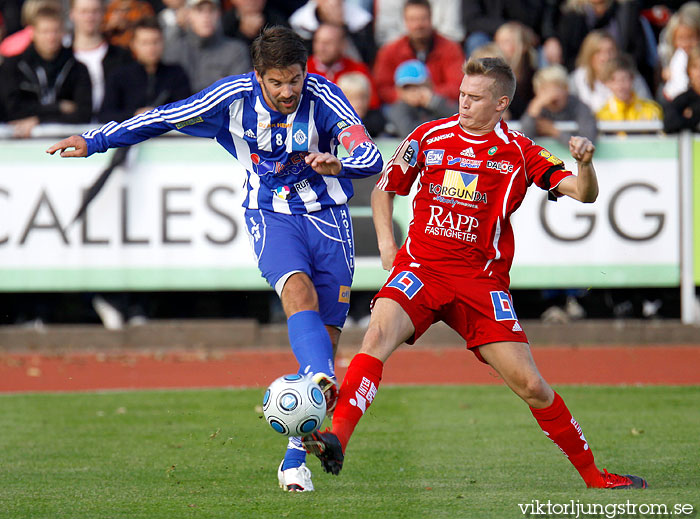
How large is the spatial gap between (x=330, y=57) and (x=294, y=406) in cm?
777

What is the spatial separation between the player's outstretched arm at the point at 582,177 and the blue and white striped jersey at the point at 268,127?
1211 millimetres

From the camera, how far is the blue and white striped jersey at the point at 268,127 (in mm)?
6387

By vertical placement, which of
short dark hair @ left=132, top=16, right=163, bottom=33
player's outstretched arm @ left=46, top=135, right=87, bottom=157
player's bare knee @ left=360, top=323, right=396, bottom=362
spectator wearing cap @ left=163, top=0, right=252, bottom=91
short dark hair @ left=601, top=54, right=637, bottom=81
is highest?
player's outstretched arm @ left=46, top=135, right=87, bottom=157

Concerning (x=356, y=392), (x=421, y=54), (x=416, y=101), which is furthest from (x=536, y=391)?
(x=421, y=54)

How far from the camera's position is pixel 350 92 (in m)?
12.2

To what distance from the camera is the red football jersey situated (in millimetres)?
6004

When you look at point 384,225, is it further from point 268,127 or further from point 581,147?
point 581,147

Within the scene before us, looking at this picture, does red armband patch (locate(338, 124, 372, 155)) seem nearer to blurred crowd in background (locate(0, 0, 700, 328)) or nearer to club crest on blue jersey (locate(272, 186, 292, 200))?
club crest on blue jersey (locate(272, 186, 292, 200))

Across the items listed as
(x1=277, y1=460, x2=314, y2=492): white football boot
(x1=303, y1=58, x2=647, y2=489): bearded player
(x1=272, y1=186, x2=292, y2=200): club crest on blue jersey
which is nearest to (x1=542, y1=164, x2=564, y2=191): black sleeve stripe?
(x1=303, y1=58, x2=647, y2=489): bearded player

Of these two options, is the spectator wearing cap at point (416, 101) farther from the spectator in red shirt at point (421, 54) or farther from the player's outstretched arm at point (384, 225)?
the player's outstretched arm at point (384, 225)

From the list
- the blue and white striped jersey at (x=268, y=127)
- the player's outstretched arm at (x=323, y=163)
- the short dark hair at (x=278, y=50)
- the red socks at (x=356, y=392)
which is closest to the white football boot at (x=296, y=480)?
the red socks at (x=356, y=392)

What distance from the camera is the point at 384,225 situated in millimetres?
6211

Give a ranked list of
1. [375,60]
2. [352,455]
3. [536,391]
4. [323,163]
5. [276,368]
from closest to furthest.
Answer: [323,163], [536,391], [352,455], [276,368], [375,60]

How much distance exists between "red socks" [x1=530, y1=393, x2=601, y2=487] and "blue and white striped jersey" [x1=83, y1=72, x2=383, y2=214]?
169cm
